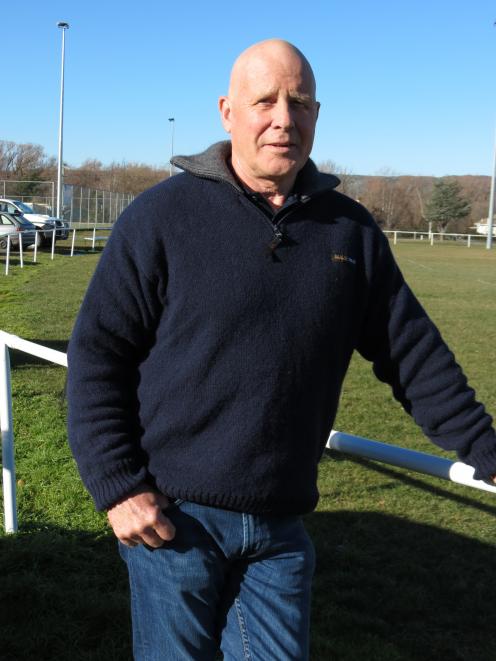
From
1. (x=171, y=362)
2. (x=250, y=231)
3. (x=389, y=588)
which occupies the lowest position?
(x=389, y=588)

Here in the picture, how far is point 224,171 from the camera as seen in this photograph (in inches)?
77.9

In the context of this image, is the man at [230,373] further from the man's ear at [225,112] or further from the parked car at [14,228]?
the parked car at [14,228]

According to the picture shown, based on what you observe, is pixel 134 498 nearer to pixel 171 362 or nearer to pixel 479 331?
pixel 171 362

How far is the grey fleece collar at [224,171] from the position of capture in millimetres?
1974

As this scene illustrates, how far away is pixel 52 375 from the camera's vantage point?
8.48 metres

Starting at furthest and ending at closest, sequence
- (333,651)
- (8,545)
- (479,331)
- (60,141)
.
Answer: (60,141) < (479,331) < (8,545) < (333,651)

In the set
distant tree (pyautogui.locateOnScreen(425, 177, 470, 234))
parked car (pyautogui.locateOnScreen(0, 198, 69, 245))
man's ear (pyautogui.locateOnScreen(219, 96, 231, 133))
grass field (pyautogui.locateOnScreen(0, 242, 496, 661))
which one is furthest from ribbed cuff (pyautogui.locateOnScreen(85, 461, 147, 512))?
distant tree (pyautogui.locateOnScreen(425, 177, 470, 234))

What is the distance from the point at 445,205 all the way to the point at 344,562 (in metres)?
87.3

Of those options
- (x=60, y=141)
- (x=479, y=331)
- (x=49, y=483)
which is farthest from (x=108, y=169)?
(x=49, y=483)

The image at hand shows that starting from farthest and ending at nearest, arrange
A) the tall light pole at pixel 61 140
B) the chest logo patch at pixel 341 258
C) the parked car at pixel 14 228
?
the tall light pole at pixel 61 140, the parked car at pixel 14 228, the chest logo patch at pixel 341 258

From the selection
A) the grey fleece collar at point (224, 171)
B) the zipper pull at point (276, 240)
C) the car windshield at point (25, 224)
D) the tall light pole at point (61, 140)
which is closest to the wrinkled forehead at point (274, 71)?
the grey fleece collar at point (224, 171)

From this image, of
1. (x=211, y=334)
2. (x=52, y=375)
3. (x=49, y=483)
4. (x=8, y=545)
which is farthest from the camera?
(x=52, y=375)

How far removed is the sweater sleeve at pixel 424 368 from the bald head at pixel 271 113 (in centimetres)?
33

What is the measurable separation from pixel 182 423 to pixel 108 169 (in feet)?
294
